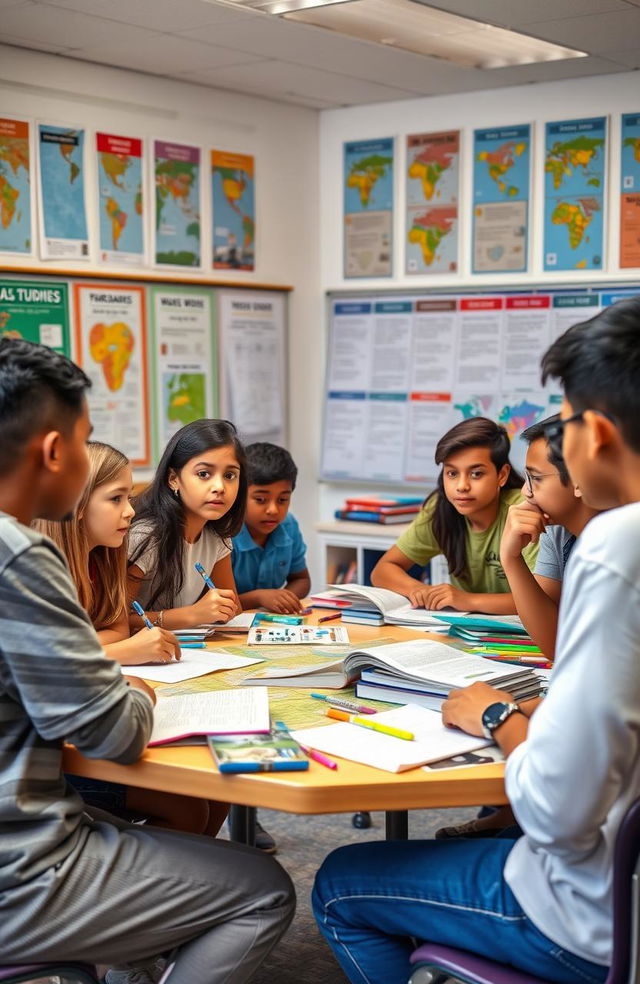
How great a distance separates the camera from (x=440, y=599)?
2922mm

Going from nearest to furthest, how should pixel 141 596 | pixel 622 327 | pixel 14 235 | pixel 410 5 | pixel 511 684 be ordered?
pixel 622 327 < pixel 511 684 < pixel 141 596 < pixel 410 5 < pixel 14 235

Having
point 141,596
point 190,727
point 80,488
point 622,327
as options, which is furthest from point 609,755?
point 141,596

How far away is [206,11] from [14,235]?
42.2 inches

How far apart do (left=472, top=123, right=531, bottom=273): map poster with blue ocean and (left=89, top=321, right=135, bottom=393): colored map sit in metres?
1.54

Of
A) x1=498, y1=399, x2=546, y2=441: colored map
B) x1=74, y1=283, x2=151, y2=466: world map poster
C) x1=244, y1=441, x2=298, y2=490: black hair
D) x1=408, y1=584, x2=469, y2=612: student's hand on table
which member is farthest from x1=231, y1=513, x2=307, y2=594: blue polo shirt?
x1=498, y1=399, x2=546, y2=441: colored map

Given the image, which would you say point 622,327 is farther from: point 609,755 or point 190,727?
point 190,727

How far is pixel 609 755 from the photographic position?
133 cm

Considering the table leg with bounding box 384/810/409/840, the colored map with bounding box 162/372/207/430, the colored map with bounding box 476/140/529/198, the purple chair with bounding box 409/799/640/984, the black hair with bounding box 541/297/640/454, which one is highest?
the colored map with bounding box 476/140/529/198

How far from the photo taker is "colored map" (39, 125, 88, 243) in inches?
165

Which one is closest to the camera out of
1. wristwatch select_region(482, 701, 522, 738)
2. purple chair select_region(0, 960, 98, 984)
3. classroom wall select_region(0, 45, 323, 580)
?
purple chair select_region(0, 960, 98, 984)

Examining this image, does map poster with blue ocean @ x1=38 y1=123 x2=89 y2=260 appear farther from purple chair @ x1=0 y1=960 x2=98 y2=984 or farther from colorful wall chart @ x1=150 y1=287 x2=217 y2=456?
purple chair @ x1=0 y1=960 x2=98 y2=984

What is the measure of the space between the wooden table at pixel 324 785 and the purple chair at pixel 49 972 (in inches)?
10.3

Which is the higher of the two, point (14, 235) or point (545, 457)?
point (14, 235)

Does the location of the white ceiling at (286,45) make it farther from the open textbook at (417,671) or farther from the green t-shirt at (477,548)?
the open textbook at (417,671)
